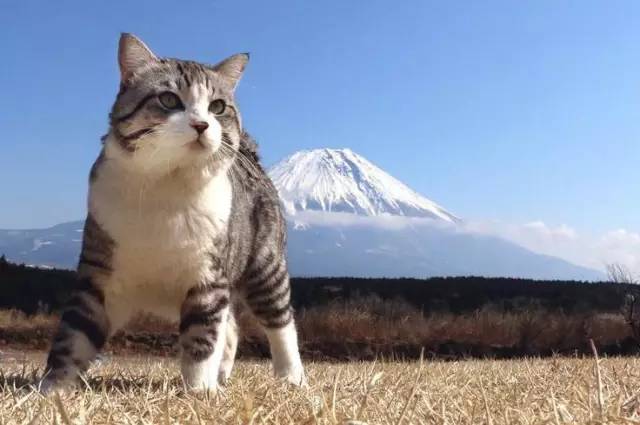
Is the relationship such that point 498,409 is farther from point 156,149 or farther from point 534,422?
point 156,149

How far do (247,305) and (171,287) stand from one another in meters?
1.06

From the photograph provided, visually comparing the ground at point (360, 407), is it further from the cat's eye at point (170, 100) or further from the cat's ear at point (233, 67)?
the cat's ear at point (233, 67)

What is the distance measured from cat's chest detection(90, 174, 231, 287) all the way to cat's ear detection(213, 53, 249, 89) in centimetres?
72

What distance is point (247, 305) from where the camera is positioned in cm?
462

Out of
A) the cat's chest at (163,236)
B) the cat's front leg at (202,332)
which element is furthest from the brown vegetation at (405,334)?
the cat's chest at (163,236)

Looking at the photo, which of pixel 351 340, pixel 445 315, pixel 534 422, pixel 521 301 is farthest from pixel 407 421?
pixel 521 301

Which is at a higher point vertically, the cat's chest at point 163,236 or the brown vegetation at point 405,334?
the cat's chest at point 163,236

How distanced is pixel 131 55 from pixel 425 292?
12.7 metres

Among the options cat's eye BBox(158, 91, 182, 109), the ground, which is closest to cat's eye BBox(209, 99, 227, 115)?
cat's eye BBox(158, 91, 182, 109)

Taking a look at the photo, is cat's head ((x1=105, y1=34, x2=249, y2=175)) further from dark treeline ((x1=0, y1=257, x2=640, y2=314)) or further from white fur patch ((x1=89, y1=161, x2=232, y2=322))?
dark treeline ((x1=0, y1=257, x2=640, y2=314))

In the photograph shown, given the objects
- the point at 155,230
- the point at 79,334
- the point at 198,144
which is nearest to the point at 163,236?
the point at 155,230

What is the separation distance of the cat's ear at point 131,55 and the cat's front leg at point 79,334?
1044 mm

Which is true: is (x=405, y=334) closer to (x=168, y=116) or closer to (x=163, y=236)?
(x=163, y=236)

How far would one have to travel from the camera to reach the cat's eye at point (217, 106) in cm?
372
